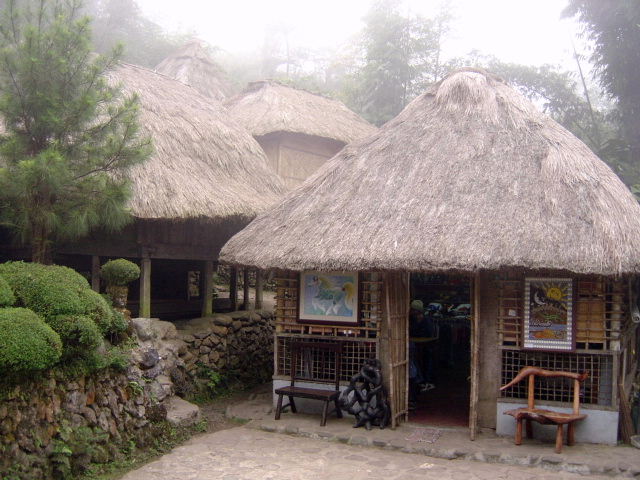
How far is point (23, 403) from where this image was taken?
5.14 m

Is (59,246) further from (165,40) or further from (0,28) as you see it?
(165,40)

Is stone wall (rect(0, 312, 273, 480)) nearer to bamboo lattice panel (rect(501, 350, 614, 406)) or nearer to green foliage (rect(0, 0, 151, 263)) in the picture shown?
green foliage (rect(0, 0, 151, 263))

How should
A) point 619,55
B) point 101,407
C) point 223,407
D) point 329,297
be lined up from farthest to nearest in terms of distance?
point 619,55
point 223,407
point 329,297
point 101,407

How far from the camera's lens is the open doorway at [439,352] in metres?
8.71

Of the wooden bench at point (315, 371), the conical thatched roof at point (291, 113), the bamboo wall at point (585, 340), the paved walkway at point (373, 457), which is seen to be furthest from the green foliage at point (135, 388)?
the conical thatched roof at point (291, 113)

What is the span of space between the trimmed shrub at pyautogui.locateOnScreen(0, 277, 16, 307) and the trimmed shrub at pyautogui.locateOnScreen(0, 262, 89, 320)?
254mm

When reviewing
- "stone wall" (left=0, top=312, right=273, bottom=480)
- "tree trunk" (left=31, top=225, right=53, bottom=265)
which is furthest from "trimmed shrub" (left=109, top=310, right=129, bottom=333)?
"tree trunk" (left=31, top=225, right=53, bottom=265)

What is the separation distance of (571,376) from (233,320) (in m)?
6.20

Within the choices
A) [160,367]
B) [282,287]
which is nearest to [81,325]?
[160,367]

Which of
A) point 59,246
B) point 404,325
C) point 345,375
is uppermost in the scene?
point 59,246

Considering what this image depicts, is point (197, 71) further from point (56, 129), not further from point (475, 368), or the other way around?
point (475, 368)

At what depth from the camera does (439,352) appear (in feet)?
38.9

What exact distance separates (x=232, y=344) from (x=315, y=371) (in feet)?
8.62

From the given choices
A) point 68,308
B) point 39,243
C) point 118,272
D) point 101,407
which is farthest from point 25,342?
point 118,272
